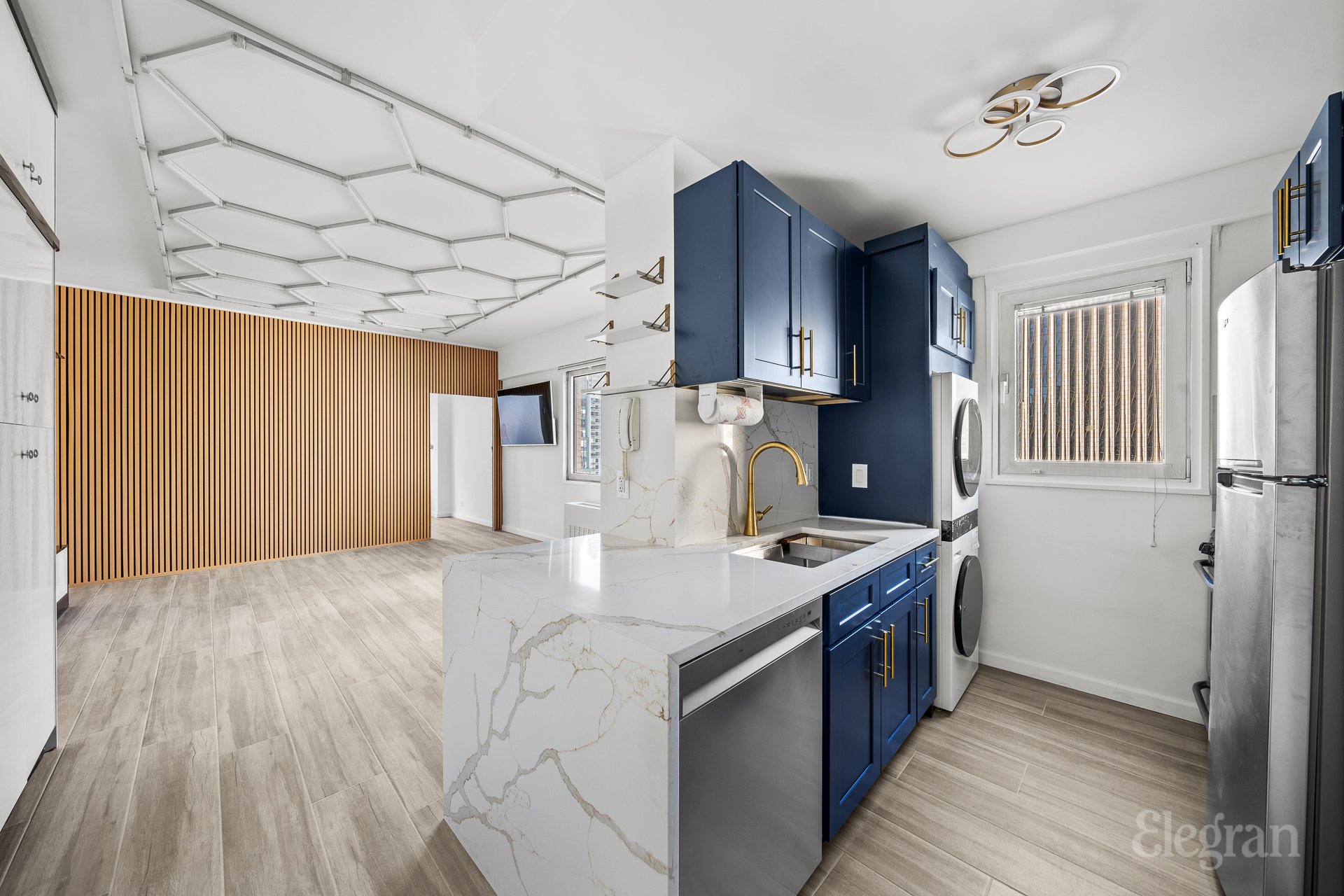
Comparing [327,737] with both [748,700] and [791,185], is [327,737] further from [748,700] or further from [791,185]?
[791,185]

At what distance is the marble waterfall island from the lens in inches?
42.0

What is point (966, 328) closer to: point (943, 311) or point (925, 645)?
point (943, 311)

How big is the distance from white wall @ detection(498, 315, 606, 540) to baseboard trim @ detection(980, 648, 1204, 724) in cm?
390

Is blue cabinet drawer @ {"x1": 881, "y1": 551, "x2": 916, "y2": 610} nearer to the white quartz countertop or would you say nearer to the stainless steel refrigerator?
the white quartz countertop

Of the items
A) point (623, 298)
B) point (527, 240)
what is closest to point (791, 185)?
point (623, 298)

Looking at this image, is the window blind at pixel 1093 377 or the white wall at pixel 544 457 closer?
the window blind at pixel 1093 377

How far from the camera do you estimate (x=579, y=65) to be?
172cm

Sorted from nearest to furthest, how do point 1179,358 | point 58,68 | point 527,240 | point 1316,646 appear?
point 1316,646 → point 58,68 → point 1179,358 → point 527,240

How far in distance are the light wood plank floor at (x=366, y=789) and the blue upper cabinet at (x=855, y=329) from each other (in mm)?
1650

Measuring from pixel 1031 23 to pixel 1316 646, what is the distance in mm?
1802

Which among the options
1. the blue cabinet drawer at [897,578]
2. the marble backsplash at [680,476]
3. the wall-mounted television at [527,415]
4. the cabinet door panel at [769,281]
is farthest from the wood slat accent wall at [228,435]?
the blue cabinet drawer at [897,578]

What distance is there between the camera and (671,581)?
1.58 metres

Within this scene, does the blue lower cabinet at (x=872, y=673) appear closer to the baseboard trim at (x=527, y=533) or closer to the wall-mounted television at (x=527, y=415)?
the baseboard trim at (x=527, y=533)

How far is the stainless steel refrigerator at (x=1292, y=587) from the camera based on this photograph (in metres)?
1.11
